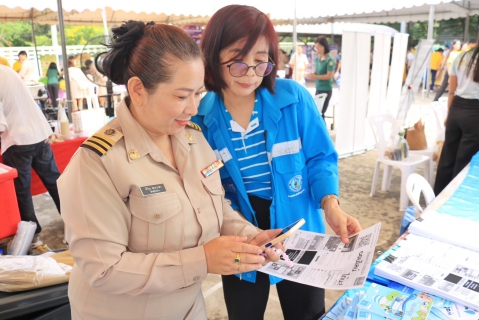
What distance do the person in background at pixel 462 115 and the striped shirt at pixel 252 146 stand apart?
235 centimetres

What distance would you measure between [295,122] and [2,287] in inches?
51.7

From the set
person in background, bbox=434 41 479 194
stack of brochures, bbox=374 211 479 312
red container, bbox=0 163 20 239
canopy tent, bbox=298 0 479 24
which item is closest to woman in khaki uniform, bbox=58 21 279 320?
stack of brochures, bbox=374 211 479 312

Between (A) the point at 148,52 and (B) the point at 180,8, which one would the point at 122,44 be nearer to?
(A) the point at 148,52

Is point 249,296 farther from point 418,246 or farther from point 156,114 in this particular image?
point 156,114

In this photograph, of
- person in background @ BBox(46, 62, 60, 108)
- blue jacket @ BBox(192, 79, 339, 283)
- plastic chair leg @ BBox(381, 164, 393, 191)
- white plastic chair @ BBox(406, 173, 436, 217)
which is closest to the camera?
blue jacket @ BBox(192, 79, 339, 283)

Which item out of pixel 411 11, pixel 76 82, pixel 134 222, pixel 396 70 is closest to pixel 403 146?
pixel 396 70

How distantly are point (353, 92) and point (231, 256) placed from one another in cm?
466

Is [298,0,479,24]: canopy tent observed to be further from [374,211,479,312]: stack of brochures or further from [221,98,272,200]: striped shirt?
[221,98,272,200]: striped shirt

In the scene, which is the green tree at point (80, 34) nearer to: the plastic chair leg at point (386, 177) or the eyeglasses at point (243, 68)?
the plastic chair leg at point (386, 177)

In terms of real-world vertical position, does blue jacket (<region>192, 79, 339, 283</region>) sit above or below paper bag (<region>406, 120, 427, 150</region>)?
above

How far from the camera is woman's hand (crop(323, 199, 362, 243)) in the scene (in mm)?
1239

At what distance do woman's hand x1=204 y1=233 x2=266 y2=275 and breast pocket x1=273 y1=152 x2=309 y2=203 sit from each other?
0.38 meters

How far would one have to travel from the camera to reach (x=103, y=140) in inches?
37.3

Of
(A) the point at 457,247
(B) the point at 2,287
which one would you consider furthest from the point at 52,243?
(A) the point at 457,247
